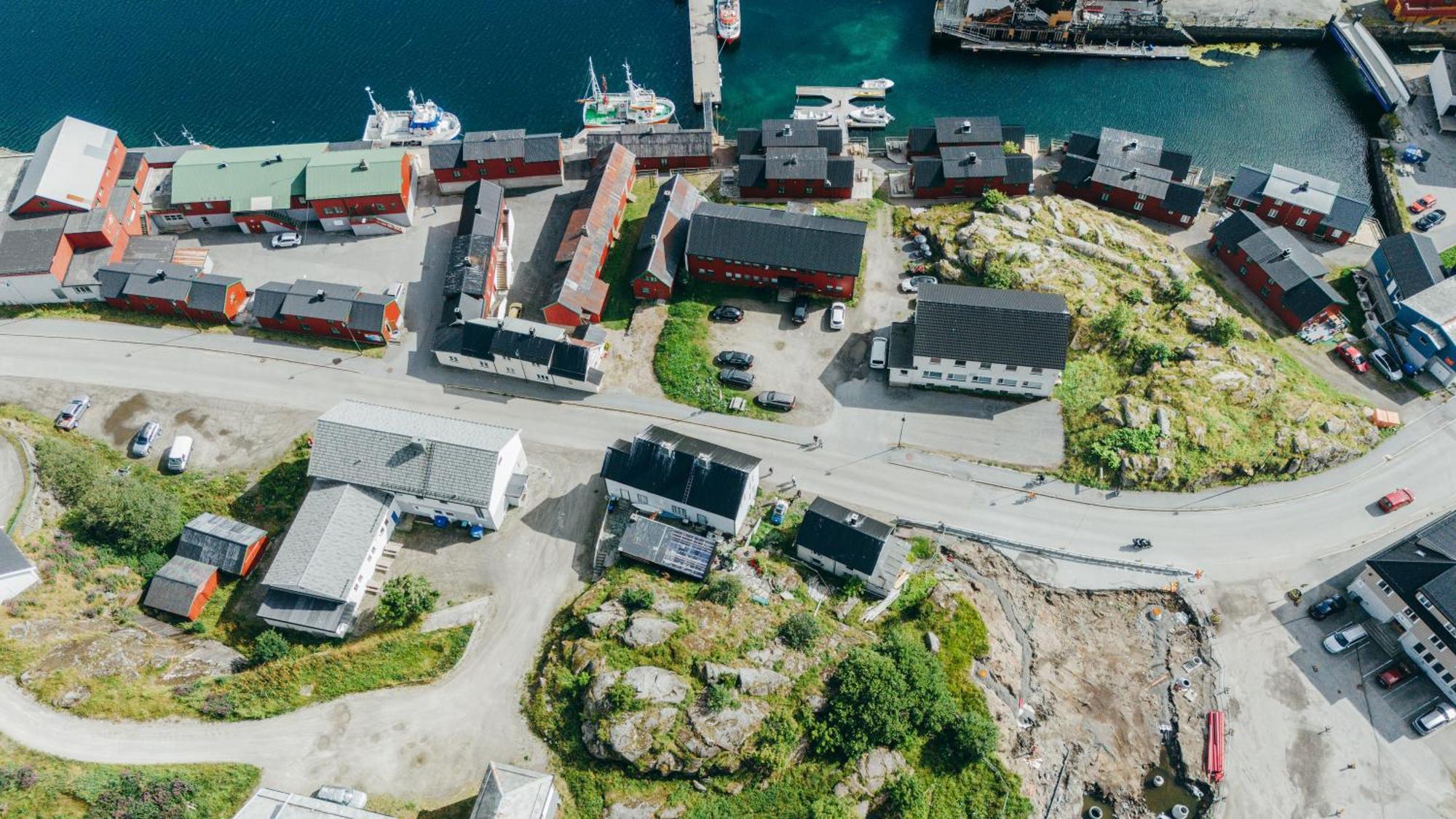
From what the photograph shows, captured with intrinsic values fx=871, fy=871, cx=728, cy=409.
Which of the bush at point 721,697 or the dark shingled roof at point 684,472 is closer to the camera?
the bush at point 721,697

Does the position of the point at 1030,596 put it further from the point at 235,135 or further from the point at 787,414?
the point at 235,135

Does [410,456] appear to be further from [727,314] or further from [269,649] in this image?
[727,314]

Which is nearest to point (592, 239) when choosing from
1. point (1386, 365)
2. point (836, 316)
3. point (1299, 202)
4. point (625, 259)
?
point (625, 259)

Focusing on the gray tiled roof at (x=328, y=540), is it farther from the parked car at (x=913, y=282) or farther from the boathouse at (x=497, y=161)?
the parked car at (x=913, y=282)

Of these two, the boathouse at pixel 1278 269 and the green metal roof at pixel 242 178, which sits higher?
the green metal roof at pixel 242 178

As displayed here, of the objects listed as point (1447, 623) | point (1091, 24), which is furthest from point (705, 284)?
point (1091, 24)

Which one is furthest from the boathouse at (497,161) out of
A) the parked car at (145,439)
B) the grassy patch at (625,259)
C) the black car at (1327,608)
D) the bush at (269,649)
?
the black car at (1327,608)
